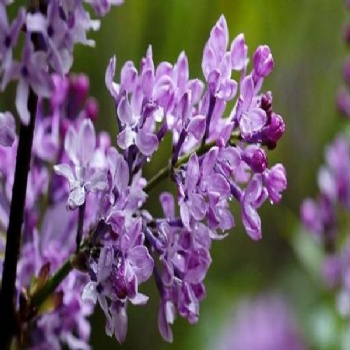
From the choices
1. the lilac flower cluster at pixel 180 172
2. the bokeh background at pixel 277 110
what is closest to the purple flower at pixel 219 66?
the lilac flower cluster at pixel 180 172

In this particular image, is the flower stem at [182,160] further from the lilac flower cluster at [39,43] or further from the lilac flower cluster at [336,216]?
the lilac flower cluster at [336,216]

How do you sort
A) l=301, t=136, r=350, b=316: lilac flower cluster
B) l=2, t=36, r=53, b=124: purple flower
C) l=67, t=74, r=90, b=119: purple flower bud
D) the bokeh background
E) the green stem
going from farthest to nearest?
the bokeh background → l=301, t=136, r=350, b=316: lilac flower cluster → l=67, t=74, r=90, b=119: purple flower bud → the green stem → l=2, t=36, r=53, b=124: purple flower

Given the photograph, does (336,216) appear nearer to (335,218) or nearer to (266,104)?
(335,218)

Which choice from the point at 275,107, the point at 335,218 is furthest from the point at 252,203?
the point at 275,107

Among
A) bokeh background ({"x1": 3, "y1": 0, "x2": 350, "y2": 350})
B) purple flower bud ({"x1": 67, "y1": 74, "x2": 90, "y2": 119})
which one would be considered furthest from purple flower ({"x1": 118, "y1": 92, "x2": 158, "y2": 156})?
bokeh background ({"x1": 3, "y1": 0, "x2": 350, "y2": 350})

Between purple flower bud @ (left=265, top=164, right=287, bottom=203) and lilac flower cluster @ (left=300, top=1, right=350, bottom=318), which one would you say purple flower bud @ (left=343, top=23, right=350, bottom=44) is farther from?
purple flower bud @ (left=265, top=164, right=287, bottom=203)

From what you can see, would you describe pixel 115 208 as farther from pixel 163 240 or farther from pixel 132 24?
pixel 132 24

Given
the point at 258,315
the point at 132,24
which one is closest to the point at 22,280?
the point at 132,24
